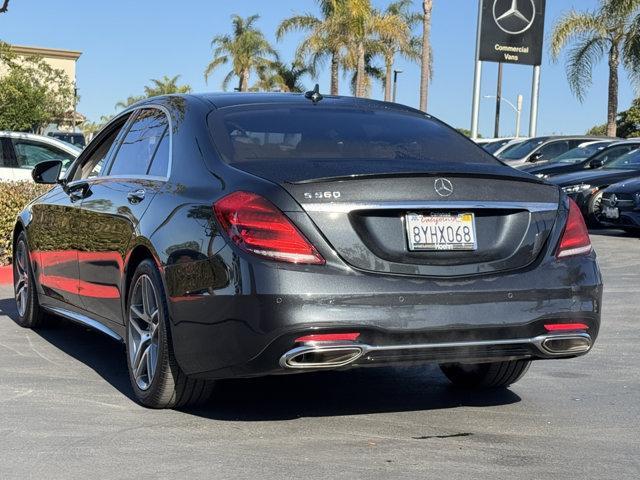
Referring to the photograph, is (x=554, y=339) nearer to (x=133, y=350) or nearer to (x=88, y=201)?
(x=133, y=350)

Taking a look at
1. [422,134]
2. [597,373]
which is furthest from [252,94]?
[597,373]

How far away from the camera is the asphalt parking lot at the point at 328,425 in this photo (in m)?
4.59

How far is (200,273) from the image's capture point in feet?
16.5

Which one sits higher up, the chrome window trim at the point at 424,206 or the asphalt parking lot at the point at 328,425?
the chrome window trim at the point at 424,206

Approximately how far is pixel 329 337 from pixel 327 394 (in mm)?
1361

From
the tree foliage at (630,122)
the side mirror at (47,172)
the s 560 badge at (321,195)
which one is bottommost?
the tree foliage at (630,122)

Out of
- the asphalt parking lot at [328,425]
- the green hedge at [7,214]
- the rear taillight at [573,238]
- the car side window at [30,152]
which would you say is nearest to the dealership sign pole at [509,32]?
the car side window at [30,152]

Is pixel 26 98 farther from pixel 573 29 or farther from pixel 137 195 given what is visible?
pixel 137 195

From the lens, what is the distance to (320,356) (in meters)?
4.81

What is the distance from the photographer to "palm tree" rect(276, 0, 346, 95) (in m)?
48.1

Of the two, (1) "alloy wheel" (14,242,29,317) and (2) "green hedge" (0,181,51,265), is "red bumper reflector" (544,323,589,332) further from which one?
(2) "green hedge" (0,181,51,265)

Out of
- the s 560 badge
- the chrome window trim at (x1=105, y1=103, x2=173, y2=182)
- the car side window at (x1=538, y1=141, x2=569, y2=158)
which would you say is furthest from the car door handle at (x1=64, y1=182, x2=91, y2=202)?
the car side window at (x1=538, y1=141, x2=569, y2=158)

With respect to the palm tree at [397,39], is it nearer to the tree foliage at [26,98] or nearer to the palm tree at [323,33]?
the palm tree at [323,33]

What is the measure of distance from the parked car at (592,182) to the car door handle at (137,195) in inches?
491
